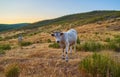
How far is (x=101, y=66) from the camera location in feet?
36.8

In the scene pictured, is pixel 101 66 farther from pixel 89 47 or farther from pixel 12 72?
pixel 89 47

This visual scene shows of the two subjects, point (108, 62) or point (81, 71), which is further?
point (81, 71)

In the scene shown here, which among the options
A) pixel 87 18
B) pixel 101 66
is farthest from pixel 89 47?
pixel 87 18

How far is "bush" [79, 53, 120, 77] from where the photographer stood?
10.8 m

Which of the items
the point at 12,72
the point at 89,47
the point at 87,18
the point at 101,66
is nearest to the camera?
the point at 101,66

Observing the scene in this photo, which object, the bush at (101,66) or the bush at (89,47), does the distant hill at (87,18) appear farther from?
the bush at (101,66)

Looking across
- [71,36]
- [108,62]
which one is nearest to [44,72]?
[108,62]

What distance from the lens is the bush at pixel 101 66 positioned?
35.6 feet

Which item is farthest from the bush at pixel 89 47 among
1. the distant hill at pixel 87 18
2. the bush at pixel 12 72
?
the distant hill at pixel 87 18

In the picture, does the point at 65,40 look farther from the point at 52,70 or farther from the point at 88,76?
the point at 88,76

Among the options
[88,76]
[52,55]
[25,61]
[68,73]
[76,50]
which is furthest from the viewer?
[76,50]

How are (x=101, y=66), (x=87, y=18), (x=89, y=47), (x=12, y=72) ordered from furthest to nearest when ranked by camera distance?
(x=87, y=18)
(x=89, y=47)
(x=12, y=72)
(x=101, y=66)

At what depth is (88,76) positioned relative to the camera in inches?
461

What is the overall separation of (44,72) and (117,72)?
143 inches
